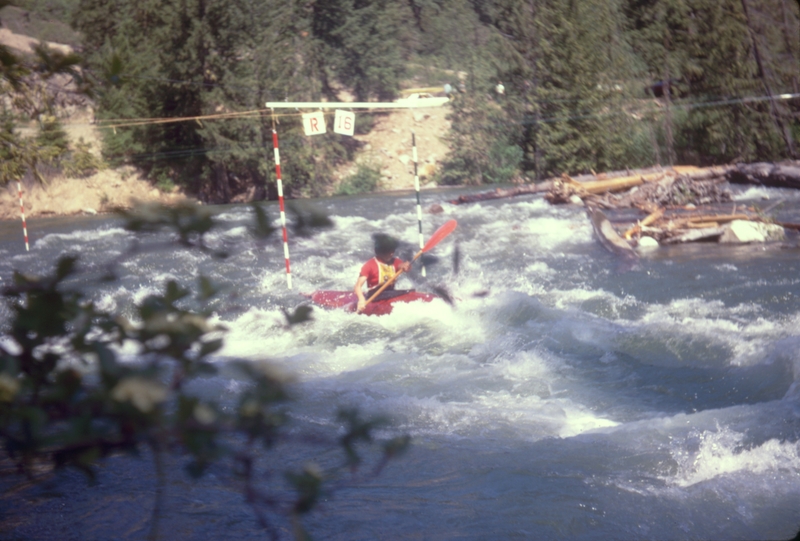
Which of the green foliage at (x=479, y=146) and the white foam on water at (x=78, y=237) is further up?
the green foliage at (x=479, y=146)

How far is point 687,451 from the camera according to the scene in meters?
3.97

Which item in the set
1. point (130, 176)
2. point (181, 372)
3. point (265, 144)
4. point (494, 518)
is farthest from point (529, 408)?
point (130, 176)

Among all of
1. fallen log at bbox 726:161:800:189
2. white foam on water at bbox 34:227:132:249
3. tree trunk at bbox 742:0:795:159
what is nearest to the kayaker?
white foam on water at bbox 34:227:132:249

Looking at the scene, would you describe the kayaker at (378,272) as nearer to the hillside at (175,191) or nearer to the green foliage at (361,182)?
the hillside at (175,191)

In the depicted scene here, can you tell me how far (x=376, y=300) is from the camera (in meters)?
7.39

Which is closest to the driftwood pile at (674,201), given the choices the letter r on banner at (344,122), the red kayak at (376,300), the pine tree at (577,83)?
the red kayak at (376,300)

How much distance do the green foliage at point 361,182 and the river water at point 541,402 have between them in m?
14.1

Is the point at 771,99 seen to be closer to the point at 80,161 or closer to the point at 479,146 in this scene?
the point at 479,146

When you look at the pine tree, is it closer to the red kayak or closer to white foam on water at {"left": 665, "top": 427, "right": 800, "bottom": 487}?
the red kayak

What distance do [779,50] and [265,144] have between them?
45.9 ft

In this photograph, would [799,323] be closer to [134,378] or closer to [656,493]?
[656,493]

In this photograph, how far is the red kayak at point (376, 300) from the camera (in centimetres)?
733

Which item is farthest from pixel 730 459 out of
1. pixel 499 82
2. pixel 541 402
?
pixel 499 82

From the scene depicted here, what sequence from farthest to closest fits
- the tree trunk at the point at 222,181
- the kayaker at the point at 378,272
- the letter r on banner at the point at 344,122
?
the tree trunk at the point at 222,181 → the letter r on banner at the point at 344,122 → the kayaker at the point at 378,272
